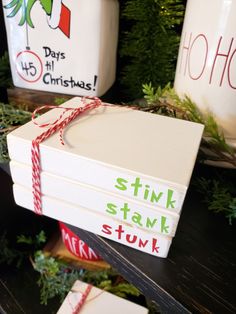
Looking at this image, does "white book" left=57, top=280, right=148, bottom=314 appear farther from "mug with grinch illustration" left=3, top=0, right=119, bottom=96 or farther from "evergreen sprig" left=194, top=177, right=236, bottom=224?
"mug with grinch illustration" left=3, top=0, right=119, bottom=96

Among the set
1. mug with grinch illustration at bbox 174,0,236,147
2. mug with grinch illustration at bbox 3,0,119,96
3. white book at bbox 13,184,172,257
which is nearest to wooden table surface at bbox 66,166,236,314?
white book at bbox 13,184,172,257

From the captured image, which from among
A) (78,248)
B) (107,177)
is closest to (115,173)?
(107,177)

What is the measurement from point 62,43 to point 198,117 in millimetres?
220

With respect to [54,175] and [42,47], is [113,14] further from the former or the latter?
[54,175]

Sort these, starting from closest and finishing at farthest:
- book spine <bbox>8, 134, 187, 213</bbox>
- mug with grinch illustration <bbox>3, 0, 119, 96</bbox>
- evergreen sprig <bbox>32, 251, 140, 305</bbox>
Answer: book spine <bbox>8, 134, 187, 213</bbox>, mug with grinch illustration <bbox>3, 0, 119, 96</bbox>, evergreen sprig <bbox>32, 251, 140, 305</bbox>

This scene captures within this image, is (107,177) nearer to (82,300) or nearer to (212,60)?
(212,60)

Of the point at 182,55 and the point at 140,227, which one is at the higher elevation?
the point at 182,55

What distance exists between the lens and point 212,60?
319 mm

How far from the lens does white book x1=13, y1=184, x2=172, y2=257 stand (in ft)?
0.90

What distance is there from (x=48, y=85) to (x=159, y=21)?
0.21 metres

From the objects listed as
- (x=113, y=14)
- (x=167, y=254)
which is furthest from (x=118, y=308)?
(x=113, y=14)

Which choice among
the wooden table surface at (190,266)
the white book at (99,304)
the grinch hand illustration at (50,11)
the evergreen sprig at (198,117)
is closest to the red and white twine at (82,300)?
the white book at (99,304)

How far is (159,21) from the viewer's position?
0.43 meters

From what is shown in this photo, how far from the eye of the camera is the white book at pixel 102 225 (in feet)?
0.90
